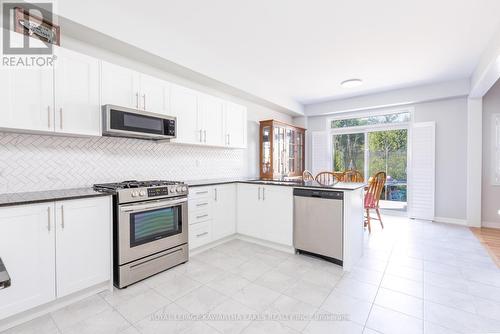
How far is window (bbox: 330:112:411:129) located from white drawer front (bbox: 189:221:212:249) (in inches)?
168

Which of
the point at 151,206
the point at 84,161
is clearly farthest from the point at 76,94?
the point at 151,206

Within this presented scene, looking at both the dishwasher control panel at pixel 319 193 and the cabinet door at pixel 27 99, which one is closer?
the cabinet door at pixel 27 99

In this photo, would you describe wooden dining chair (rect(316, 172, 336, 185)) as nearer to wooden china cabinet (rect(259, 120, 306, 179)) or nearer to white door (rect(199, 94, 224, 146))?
wooden china cabinet (rect(259, 120, 306, 179))

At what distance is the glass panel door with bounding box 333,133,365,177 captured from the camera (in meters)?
5.57

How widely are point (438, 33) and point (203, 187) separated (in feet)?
11.1

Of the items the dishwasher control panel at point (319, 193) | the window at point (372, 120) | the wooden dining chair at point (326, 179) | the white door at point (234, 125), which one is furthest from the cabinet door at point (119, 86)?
the window at point (372, 120)

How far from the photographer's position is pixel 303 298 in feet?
6.78

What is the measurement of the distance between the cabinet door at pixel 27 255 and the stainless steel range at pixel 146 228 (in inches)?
18.8

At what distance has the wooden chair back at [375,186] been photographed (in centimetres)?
393

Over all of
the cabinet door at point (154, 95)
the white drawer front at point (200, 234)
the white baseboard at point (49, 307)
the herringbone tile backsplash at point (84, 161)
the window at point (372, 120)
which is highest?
the window at point (372, 120)

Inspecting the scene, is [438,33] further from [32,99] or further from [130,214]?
[32,99]

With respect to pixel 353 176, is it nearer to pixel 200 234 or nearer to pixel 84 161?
pixel 200 234

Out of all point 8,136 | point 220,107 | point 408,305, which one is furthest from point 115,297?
point 220,107

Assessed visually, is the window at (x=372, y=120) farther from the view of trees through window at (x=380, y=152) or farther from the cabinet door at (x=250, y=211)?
the cabinet door at (x=250, y=211)
